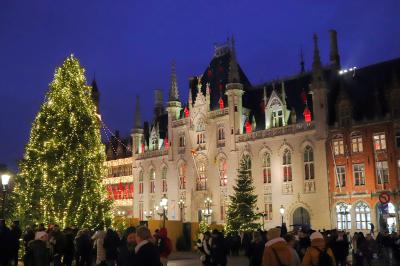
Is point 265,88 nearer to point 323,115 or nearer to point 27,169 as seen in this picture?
point 323,115

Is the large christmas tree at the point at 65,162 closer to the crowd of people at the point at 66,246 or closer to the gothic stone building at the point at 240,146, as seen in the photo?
the crowd of people at the point at 66,246

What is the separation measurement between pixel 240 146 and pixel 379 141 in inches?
523

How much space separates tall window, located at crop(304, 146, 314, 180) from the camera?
40425 mm

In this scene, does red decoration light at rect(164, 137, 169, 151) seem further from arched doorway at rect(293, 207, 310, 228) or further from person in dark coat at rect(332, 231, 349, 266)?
person in dark coat at rect(332, 231, 349, 266)

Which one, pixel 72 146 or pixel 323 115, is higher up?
pixel 323 115

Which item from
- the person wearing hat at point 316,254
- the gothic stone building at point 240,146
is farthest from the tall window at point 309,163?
the person wearing hat at point 316,254

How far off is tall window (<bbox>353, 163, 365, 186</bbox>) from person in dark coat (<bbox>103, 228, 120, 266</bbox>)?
1027 inches

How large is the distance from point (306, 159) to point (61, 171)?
76.2ft

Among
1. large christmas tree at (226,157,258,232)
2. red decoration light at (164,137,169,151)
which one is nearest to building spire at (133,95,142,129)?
red decoration light at (164,137,169,151)

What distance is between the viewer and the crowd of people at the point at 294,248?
748 centimetres

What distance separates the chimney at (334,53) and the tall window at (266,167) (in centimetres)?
998

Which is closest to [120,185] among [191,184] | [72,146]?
[191,184]

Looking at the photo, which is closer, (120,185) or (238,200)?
(238,200)

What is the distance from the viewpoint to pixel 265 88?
46.4 meters
